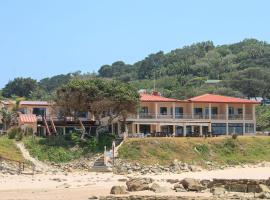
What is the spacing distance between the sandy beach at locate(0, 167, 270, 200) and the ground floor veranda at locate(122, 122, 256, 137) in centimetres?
1731

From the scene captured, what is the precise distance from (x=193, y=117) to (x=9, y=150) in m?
25.3

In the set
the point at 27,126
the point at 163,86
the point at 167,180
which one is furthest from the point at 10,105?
the point at 163,86

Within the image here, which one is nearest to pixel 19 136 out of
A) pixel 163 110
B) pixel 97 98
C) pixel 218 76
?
pixel 97 98

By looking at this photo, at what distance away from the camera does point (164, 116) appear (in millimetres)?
80500

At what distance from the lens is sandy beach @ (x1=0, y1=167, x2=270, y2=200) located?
1577 inches

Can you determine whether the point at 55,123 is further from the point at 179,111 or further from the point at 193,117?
the point at 193,117

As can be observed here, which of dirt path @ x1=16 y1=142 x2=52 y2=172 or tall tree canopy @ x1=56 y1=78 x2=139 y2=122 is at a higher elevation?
tall tree canopy @ x1=56 y1=78 x2=139 y2=122

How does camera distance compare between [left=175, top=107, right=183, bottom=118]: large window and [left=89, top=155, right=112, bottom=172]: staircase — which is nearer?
[left=89, top=155, right=112, bottom=172]: staircase

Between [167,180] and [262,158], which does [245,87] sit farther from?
[167,180]

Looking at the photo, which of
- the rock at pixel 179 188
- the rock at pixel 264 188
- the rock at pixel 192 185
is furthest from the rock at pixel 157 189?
the rock at pixel 264 188

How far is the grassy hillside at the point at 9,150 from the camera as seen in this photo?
6382 centimetres

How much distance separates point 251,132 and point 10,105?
33.2 meters

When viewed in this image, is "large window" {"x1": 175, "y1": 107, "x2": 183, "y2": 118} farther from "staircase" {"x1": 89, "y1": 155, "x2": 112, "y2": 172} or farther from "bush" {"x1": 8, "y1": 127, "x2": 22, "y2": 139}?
"staircase" {"x1": 89, "y1": 155, "x2": 112, "y2": 172}

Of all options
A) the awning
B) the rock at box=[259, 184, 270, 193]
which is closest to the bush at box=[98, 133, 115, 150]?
the awning
